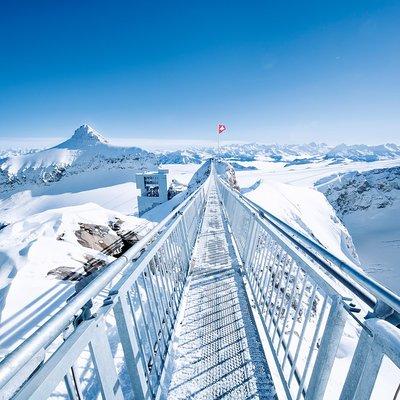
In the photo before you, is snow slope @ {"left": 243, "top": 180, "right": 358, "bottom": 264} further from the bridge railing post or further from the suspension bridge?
the bridge railing post

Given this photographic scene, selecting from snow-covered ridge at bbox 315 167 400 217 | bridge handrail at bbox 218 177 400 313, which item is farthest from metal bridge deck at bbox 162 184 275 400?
snow-covered ridge at bbox 315 167 400 217

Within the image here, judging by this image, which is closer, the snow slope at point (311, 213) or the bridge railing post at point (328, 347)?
the bridge railing post at point (328, 347)

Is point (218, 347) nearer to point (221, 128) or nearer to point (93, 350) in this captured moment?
point (93, 350)

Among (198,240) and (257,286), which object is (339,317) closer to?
(257,286)

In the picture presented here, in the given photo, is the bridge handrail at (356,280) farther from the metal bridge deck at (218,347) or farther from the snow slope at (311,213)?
the snow slope at (311,213)

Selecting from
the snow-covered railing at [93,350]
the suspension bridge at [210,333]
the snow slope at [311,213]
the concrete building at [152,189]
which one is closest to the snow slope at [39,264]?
the suspension bridge at [210,333]

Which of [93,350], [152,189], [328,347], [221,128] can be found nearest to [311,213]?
[221,128]
